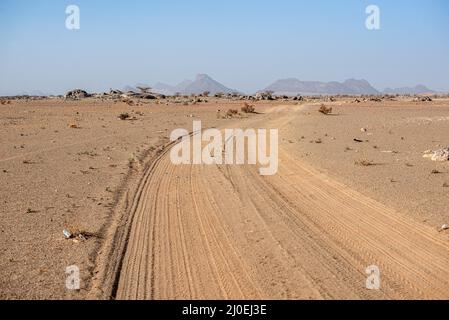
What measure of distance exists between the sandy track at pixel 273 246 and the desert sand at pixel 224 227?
0.09ft

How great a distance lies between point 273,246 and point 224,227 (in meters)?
1.44

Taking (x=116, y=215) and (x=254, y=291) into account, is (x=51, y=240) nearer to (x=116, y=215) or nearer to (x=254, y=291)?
(x=116, y=215)

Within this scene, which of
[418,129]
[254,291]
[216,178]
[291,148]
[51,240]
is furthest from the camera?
[418,129]

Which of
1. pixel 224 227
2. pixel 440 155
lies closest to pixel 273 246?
pixel 224 227

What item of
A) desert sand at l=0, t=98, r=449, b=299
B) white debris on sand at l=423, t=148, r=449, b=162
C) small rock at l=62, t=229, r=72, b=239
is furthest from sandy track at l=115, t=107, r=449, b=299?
white debris on sand at l=423, t=148, r=449, b=162

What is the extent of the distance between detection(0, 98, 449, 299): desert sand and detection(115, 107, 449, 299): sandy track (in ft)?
0.09

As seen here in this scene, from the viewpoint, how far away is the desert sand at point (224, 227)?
7457 millimetres

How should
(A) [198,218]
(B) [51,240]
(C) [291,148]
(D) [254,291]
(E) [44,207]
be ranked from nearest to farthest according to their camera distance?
(D) [254,291]
(B) [51,240]
(A) [198,218]
(E) [44,207]
(C) [291,148]

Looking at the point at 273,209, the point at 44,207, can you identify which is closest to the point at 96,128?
the point at 44,207

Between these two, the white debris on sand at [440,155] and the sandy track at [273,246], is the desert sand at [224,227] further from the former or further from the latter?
the white debris on sand at [440,155]

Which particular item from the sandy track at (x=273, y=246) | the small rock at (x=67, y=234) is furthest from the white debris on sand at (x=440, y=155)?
the small rock at (x=67, y=234)

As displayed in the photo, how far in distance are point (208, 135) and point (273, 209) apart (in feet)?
53.9

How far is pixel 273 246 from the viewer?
9000mm

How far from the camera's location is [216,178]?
1509 cm
